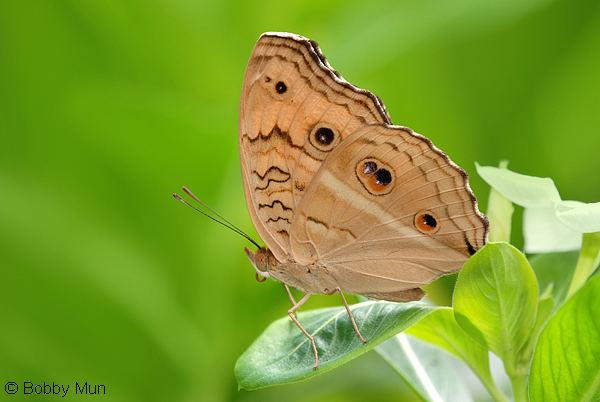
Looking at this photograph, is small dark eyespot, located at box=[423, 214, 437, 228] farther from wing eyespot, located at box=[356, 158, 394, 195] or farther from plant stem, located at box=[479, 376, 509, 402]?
plant stem, located at box=[479, 376, 509, 402]

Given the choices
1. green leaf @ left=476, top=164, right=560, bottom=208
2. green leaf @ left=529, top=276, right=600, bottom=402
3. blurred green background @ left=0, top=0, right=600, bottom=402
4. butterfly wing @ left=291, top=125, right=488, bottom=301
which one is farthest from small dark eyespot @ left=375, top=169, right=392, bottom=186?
blurred green background @ left=0, top=0, right=600, bottom=402

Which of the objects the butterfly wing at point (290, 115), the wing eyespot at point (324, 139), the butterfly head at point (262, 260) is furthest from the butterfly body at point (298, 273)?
the wing eyespot at point (324, 139)

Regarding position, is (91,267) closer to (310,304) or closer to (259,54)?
(310,304)

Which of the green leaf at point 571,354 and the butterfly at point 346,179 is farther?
the butterfly at point 346,179

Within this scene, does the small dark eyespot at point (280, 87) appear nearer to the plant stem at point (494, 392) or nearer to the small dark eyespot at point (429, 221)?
the small dark eyespot at point (429, 221)

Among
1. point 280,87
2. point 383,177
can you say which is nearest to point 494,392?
point 383,177

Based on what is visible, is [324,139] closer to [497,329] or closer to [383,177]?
[383,177]

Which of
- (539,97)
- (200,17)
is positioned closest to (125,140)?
(200,17)
